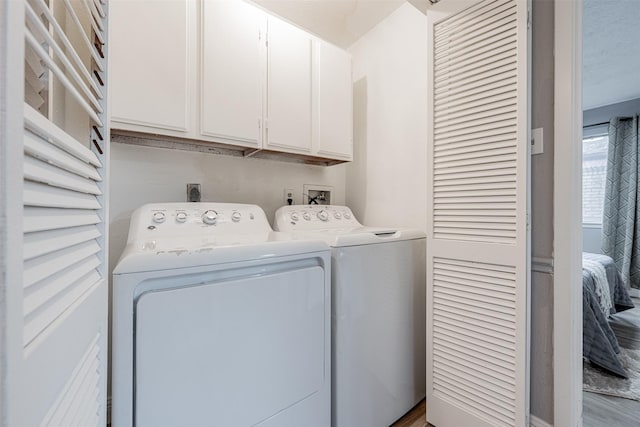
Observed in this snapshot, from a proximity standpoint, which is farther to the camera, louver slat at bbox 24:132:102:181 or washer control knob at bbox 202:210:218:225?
washer control knob at bbox 202:210:218:225

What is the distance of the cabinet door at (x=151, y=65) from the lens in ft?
4.19

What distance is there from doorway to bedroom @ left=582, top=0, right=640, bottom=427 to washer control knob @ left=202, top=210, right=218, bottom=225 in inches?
88.9

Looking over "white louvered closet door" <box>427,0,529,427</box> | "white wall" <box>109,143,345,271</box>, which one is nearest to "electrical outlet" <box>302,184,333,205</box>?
"white wall" <box>109,143,345,271</box>

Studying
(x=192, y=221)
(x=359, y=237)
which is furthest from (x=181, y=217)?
(x=359, y=237)

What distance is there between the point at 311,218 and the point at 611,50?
3.40 meters

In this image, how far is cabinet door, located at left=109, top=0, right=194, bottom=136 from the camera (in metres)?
1.28

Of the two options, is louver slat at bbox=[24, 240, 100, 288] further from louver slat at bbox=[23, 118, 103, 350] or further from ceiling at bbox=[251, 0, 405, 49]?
ceiling at bbox=[251, 0, 405, 49]

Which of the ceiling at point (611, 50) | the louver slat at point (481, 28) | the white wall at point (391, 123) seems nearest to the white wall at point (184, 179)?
the white wall at point (391, 123)

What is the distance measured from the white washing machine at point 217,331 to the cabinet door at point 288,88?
86 centimetres

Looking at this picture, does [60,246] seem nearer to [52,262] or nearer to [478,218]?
[52,262]

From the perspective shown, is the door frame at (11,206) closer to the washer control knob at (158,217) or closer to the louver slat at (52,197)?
the louver slat at (52,197)

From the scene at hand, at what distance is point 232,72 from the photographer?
1591 mm

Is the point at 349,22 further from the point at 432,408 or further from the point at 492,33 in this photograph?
the point at 432,408

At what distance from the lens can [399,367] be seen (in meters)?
1.54
